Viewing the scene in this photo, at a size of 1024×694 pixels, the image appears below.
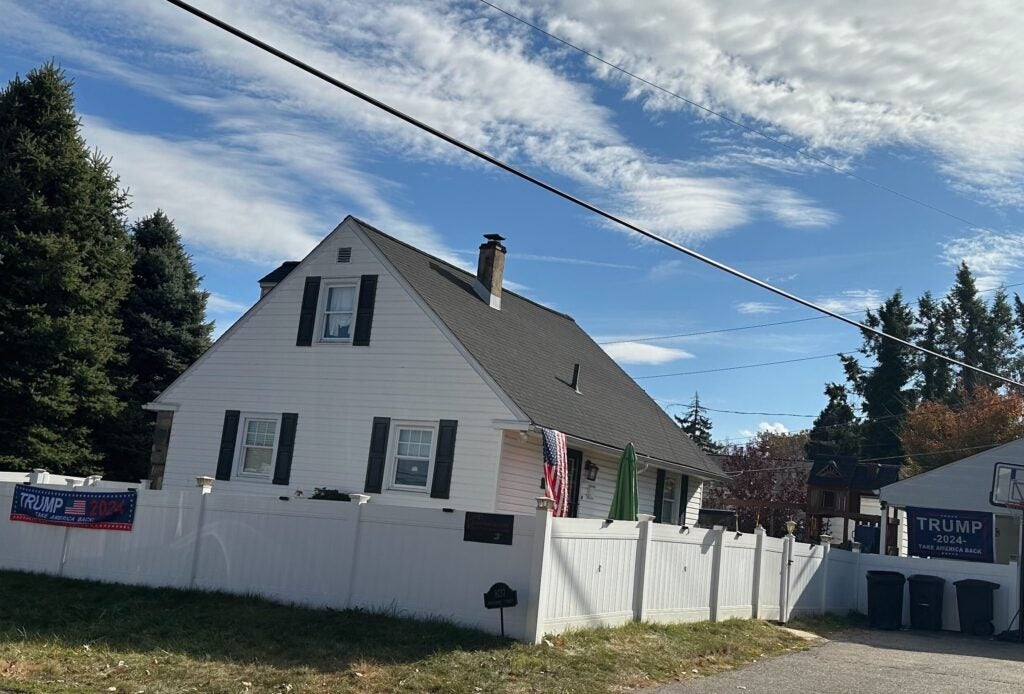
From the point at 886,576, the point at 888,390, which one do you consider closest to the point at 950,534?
the point at 886,576

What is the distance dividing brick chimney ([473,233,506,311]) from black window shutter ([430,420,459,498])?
5.25m

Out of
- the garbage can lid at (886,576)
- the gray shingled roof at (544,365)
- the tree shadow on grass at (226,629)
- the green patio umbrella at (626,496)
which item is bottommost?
the tree shadow on grass at (226,629)

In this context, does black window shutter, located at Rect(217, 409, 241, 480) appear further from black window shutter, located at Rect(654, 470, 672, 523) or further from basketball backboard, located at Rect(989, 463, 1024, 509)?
basketball backboard, located at Rect(989, 463, 1024, 509)

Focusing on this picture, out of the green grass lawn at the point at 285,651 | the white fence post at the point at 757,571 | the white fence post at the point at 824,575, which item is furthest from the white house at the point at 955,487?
the green grass lawn at the point at 285,651

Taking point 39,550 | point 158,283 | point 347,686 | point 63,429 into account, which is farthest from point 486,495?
point 158,283

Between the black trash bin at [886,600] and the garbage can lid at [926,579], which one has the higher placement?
the garbage can lid at [926,579]

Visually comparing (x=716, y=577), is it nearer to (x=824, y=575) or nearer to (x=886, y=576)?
(x=824, y=575)

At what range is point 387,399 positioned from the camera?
19.5 metres

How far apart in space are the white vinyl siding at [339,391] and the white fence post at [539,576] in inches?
260

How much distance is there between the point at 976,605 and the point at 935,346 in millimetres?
49631

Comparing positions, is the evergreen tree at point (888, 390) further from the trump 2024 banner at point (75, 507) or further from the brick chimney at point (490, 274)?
the trump 2024 banner at point (75, 507)

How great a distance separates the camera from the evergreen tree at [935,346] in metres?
60.6

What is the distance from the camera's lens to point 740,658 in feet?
42.0

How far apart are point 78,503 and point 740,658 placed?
1014cm
